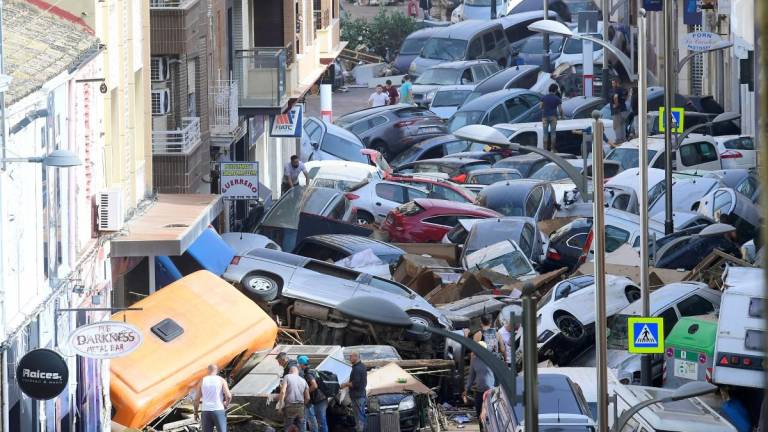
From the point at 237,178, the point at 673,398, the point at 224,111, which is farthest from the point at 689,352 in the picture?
the point at 224,111

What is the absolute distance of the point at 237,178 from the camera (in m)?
30.7

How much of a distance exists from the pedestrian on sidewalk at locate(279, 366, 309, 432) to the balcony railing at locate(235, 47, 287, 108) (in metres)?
16.8

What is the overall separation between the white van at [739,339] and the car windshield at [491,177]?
19332mm

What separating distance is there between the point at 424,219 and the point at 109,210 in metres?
14.0

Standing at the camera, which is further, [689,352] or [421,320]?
[421,320]

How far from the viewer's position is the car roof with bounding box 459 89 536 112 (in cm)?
5009

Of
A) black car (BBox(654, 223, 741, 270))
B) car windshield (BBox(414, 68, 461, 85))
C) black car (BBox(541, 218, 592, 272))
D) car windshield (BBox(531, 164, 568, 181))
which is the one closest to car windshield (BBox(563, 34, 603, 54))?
car windshield (BBox(414, 68, 461, 85))

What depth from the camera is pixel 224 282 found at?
24031 mm

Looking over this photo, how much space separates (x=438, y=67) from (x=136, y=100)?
3571 cm

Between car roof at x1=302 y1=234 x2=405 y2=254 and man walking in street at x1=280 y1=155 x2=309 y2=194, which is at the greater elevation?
man walking in street at x1=280 y1=155 x2=309 y2=194

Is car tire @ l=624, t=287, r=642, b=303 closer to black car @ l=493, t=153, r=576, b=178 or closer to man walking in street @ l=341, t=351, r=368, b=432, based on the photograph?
man walking in street @ l=341, t=351, r=368, b=432

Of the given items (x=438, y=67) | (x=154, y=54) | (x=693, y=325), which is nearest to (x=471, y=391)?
(x=693, y=325)

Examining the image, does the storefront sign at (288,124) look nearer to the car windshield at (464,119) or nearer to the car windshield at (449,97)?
the car windshield at (464,119)

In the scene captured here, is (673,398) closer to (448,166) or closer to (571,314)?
(571,314)
